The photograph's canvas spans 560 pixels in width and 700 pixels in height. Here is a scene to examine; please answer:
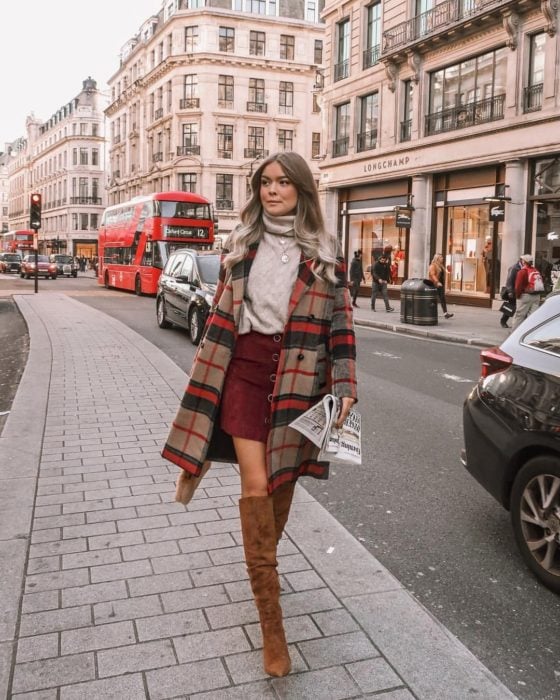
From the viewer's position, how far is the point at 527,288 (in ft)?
49.0

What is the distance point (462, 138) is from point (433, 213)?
285 cm

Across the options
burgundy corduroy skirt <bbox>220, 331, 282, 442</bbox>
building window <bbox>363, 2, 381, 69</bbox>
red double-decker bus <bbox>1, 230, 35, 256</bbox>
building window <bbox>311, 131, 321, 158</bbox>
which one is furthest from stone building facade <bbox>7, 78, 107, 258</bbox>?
burgundy corduroy skirt <bbox>220, 331, 282, 442</bbox>

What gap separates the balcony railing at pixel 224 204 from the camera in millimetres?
55750

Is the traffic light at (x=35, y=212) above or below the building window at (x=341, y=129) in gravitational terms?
below

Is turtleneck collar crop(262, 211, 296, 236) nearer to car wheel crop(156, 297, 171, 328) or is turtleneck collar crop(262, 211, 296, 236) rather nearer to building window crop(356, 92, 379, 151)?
car wheel crop(156, 297, 171, 328)

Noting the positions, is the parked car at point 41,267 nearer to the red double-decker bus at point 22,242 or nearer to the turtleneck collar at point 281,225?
the red double-decker bus at point 22,242

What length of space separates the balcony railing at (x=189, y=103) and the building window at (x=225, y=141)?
240cm

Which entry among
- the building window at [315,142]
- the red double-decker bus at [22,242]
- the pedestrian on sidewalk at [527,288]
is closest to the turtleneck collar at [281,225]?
the pedestrian on sidewalk at [527,288]

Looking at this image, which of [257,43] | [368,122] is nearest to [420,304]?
[368,122]

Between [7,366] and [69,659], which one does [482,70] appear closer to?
[7,366]

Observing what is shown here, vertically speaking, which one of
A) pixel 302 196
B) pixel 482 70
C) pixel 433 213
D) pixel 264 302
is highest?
pixel 482 70

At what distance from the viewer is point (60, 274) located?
2106 inches

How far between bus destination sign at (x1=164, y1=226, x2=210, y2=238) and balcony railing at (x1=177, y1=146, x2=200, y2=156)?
3100 centimetres

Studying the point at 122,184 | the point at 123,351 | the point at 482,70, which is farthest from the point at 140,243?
the point at 122,184
